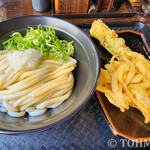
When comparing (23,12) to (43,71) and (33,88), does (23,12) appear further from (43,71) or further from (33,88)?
(33,88)

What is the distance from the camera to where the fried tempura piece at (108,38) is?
6.31 ft

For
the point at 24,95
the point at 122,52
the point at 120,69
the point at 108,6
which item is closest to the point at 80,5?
the point at 108,6

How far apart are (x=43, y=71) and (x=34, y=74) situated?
0.09 m

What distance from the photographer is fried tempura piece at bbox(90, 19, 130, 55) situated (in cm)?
192

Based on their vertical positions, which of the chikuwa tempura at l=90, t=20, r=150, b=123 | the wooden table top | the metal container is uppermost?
the metal container

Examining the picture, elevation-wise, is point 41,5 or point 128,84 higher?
point 41,5

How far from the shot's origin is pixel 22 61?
1.20 metres

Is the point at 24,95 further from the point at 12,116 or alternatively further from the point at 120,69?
the point at 120,69

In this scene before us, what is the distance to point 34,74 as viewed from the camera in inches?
50.1

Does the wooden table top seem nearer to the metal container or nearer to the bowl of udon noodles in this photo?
the metal container

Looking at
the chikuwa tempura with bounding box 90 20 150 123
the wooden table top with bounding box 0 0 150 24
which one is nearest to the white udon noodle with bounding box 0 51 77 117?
the chikuwa tempura with bounding box 90 20 150 123

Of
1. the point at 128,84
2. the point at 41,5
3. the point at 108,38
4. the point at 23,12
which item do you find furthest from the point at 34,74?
the point at 23,12

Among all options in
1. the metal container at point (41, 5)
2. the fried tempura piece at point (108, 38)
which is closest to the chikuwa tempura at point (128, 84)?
the fried tempura piece at point (108, 38)

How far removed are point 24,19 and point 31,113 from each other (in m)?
1.03
